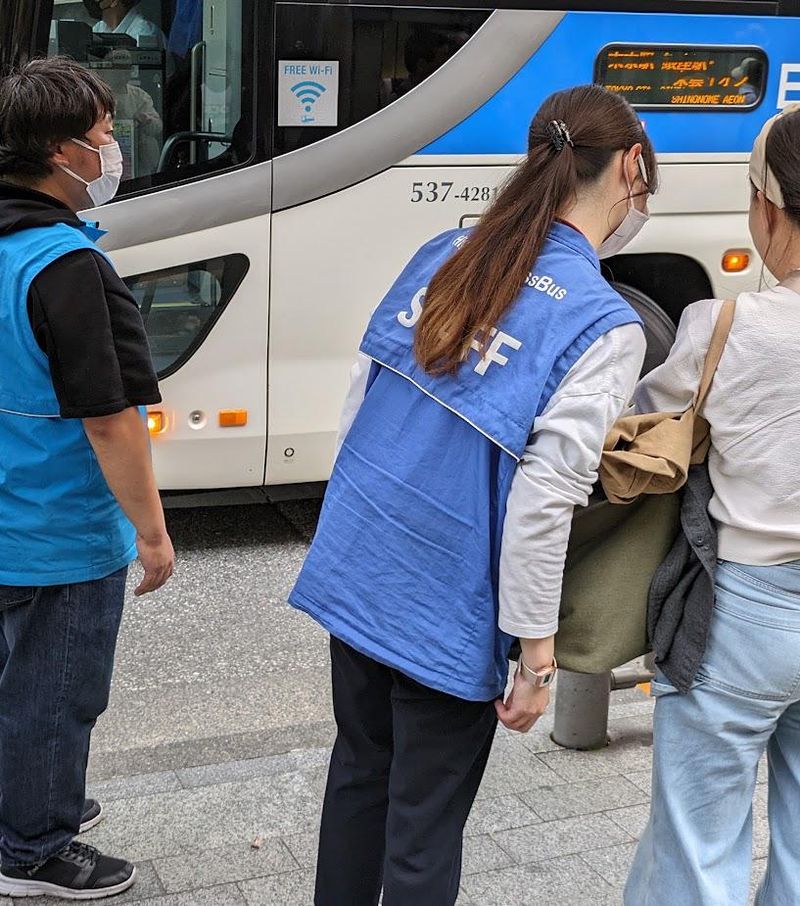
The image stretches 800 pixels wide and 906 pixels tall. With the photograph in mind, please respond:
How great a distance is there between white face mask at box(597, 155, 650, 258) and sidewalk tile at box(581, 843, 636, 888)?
1563 mm

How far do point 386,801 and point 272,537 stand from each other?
3.66m

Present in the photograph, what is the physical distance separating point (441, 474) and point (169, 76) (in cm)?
370

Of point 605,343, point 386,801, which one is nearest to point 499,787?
point 386,801

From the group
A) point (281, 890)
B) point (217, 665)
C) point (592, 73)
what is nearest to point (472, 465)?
point (281, 890)

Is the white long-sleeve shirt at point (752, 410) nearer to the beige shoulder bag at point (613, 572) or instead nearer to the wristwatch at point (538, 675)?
the beige shoulder bag at point (613, 572)

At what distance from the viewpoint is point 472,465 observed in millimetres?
2102

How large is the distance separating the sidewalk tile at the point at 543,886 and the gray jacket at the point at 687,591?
1.02m

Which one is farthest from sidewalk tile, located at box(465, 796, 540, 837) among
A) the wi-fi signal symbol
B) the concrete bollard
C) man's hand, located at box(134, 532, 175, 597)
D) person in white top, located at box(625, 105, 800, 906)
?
the wi-fi signal symbol

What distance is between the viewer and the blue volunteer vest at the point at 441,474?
205cm

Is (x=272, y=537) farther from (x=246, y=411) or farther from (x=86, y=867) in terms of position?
(x=86, y=867)

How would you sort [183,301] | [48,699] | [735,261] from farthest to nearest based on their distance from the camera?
[735,261] → [183,301] → [48,699]

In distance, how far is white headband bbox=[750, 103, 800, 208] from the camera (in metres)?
2.08

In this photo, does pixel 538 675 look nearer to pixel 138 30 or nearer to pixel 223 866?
pixel 223 866

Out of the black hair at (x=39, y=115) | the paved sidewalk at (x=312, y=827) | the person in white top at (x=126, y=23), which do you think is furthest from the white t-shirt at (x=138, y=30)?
the paved sidewalk at (x=312, y=827)
